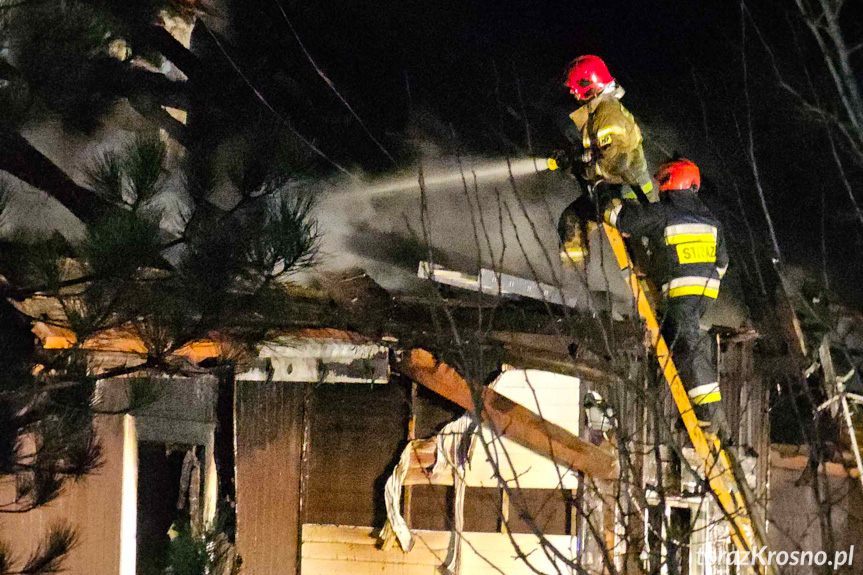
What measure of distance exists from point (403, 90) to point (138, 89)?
3.14 metres

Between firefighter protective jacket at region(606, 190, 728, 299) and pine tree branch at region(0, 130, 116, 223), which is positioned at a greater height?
pine tree branch at region(0, 130, 116, 223)

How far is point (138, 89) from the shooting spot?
6.44 m

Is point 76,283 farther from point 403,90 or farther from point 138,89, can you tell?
point 403,90

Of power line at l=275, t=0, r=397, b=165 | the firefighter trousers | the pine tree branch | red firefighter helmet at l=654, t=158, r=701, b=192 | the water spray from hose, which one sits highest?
power line at l=275, t=0, r=397, b=165

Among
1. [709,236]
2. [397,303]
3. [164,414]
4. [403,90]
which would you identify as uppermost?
[403,90]

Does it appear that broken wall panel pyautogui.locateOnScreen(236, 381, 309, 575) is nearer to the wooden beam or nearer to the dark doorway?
the dark doorway

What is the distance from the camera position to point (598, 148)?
5.76 metres

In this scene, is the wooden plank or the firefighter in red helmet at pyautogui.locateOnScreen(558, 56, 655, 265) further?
the wooden plank

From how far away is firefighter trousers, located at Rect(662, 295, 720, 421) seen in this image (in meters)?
5.58

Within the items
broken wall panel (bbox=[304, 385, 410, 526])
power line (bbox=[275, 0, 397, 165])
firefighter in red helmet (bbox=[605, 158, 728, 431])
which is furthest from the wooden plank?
power line (bbox=[275, 0, 397, 165])

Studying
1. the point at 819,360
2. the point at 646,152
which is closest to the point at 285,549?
the point at 819,360

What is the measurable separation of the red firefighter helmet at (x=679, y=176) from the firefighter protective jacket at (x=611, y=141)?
0.97ft

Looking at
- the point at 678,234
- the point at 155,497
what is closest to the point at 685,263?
the point at 678,234

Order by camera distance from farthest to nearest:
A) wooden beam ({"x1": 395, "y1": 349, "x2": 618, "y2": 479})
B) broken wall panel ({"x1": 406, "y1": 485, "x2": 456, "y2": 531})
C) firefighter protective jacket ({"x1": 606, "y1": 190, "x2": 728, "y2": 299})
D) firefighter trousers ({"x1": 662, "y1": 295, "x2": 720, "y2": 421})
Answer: broken wall panel ({"x1": 406, "y1": 485, "x2": 456, "y2": 531}), wooden beam ({"x1": 395, "y1": 349, "x2": 618, "y2": 479}), firefighter protective jacket ({"x1": 606, "y1": 190, "x2": 728, "y2": 299}), firefighter trousers ({"x1": 662, "y1": 295, "x2": 720, "y2": 421})
